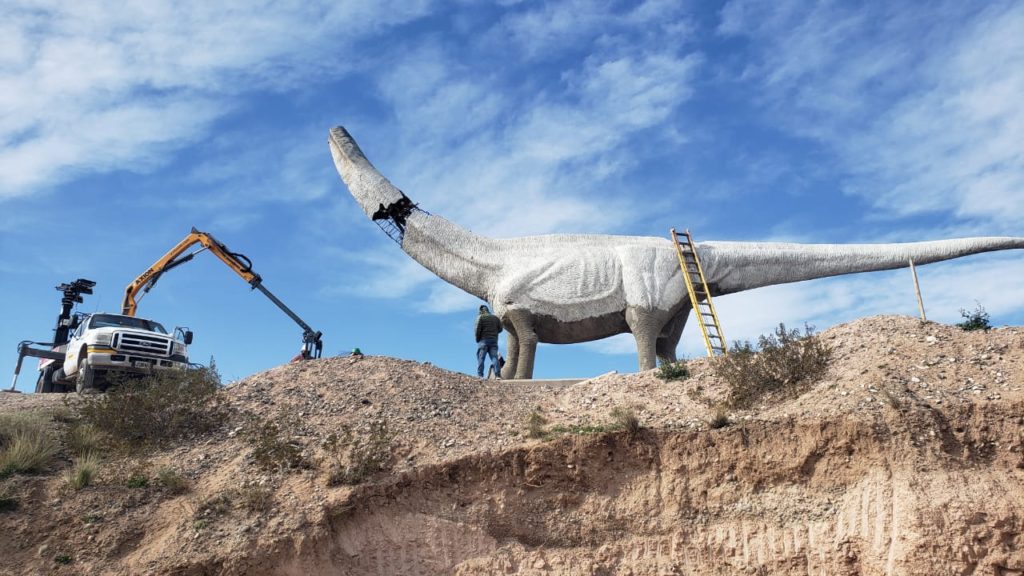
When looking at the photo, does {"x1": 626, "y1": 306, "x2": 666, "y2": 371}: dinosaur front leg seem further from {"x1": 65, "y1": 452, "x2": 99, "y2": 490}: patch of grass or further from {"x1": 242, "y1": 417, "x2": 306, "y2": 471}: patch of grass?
{"x1": 65, "y1": 452, "x2": 99, "y2": 490}: patch of grass

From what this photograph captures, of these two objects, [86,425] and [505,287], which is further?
[505,287]

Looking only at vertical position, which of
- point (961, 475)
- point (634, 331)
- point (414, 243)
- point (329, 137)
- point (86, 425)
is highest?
point (329, 137)

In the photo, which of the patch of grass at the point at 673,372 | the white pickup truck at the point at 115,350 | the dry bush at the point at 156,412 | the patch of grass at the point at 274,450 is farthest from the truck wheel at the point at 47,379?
the patch of grass at the point at 673,372

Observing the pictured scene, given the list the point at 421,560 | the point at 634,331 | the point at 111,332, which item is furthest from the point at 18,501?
the point at 634,331

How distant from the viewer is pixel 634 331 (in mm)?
19672

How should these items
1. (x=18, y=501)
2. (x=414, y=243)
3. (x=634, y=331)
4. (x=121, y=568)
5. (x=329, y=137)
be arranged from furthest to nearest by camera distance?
→ (x=329, y=137) < (x=414, y=243) < (x=634, y=331) < (x=18, y=501) < (x=121, y=568)

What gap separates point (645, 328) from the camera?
770 inches

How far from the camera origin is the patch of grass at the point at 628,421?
1425cm

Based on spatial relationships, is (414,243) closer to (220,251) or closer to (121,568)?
(220,251)

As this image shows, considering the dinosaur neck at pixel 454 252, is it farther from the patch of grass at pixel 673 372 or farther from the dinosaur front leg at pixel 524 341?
the patch of grass at pixel 673 372

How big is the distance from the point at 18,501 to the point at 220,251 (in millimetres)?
12103

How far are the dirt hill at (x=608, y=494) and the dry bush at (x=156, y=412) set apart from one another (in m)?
0.57

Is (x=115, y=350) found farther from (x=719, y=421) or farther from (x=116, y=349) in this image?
(x=719, y=421)

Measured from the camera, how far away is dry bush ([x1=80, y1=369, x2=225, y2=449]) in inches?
620
